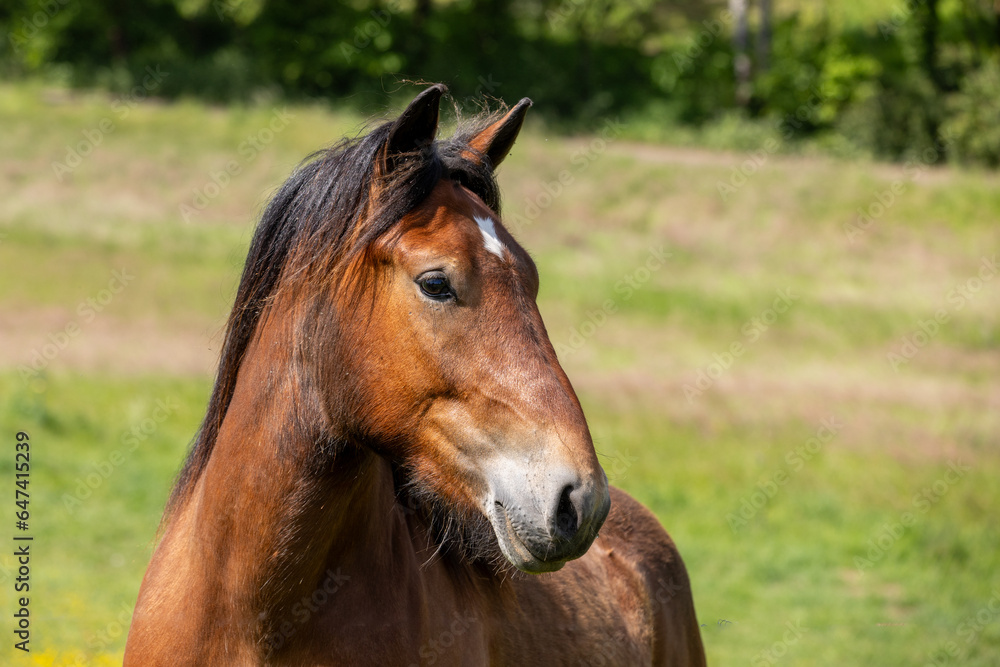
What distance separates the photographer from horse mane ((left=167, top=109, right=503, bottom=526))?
2676 mm

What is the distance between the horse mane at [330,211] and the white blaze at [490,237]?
0.19 metres

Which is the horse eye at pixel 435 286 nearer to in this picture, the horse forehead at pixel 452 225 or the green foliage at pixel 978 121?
the horse forehead at pixel 452 225

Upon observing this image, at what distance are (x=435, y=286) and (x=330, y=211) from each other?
0.46 meters

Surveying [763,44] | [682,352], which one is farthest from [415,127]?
[763,44]

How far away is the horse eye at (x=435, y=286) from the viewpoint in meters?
2.54

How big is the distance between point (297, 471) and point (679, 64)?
3705 cm

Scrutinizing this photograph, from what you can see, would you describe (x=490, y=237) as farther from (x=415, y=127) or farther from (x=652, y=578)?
(x=652, y=578)

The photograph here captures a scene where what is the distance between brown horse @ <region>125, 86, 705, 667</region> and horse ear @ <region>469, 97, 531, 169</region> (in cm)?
1

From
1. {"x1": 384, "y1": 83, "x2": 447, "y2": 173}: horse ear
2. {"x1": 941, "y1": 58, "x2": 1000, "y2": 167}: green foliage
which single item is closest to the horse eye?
{"x1": 384, "y1": 83, "x2": 447, "y2": 173}: horse ear

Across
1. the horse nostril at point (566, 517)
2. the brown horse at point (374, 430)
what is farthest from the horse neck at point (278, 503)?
the horse nostril at point (566, 517)

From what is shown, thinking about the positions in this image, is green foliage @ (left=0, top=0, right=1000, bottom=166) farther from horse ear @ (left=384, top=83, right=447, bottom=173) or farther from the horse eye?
the horse eye

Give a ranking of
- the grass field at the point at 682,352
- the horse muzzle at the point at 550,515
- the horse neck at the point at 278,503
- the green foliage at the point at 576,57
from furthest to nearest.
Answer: the green foliage at the point at 576,57, the grass field at the point at 682,352, the horse neck at the point at 278,503, the horse muzzle at the point at 550,515

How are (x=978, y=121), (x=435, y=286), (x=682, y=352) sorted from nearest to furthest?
(x=435, y=286)
(x=682, y=352)
(x=978, y=121)

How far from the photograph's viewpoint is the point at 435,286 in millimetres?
2541
